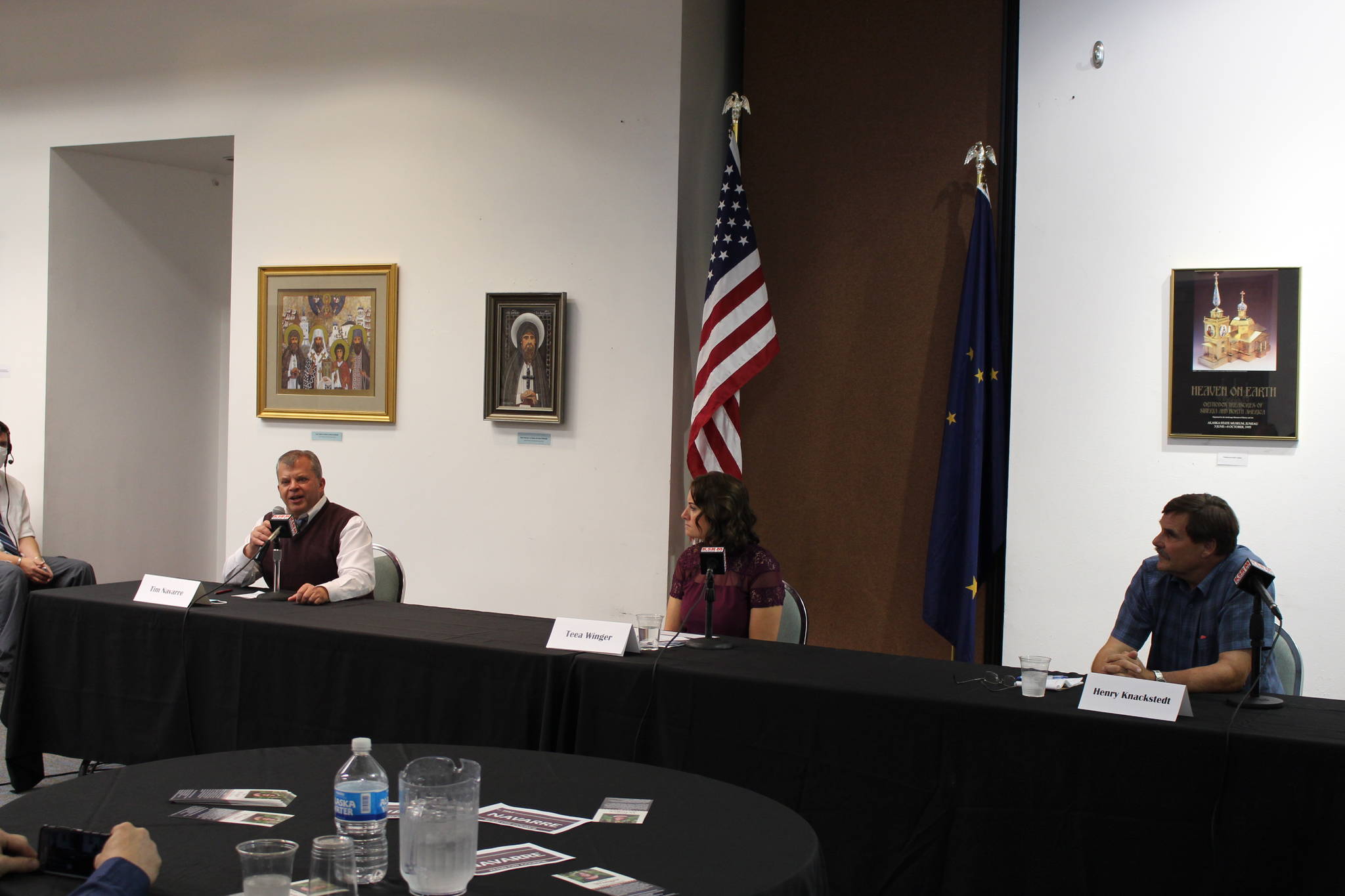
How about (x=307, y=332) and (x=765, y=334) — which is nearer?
(x=765, y=334)

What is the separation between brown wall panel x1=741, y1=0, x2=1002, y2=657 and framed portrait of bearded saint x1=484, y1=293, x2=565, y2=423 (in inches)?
38.8

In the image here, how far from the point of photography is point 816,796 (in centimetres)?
275

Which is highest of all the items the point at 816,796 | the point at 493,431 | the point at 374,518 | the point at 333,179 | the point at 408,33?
the point at 408,33

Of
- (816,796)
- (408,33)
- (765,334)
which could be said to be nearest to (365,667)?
(816,796)

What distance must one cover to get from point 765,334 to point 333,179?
2391mm

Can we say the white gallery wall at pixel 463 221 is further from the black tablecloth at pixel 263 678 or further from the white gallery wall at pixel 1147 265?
the white gallery wall at pixel 1147 265

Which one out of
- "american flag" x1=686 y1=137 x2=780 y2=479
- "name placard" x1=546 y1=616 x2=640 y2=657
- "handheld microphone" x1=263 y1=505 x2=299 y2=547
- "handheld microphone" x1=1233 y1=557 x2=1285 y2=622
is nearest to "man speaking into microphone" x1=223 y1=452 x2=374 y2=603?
"handheld microphone" x1=263 y1=505 x2=299 y2=547

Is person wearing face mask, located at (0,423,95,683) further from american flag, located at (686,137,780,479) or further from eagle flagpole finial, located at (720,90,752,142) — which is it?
eagle flagpole finial, located at (720,90,752,142)

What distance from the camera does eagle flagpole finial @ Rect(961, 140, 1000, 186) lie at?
16.3 ft

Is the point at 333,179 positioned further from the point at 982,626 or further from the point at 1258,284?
the point at 1258,284

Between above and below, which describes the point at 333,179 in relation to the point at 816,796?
above

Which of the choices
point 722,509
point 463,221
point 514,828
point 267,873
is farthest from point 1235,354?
point 267,873

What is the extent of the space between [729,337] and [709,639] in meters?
2.12

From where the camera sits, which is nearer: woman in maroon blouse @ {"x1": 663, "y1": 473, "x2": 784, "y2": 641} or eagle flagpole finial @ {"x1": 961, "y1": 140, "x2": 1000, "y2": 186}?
woman in maroon blouse @ {"x1": 663, "y1": 473, "x2": 784, "y2": 641}
